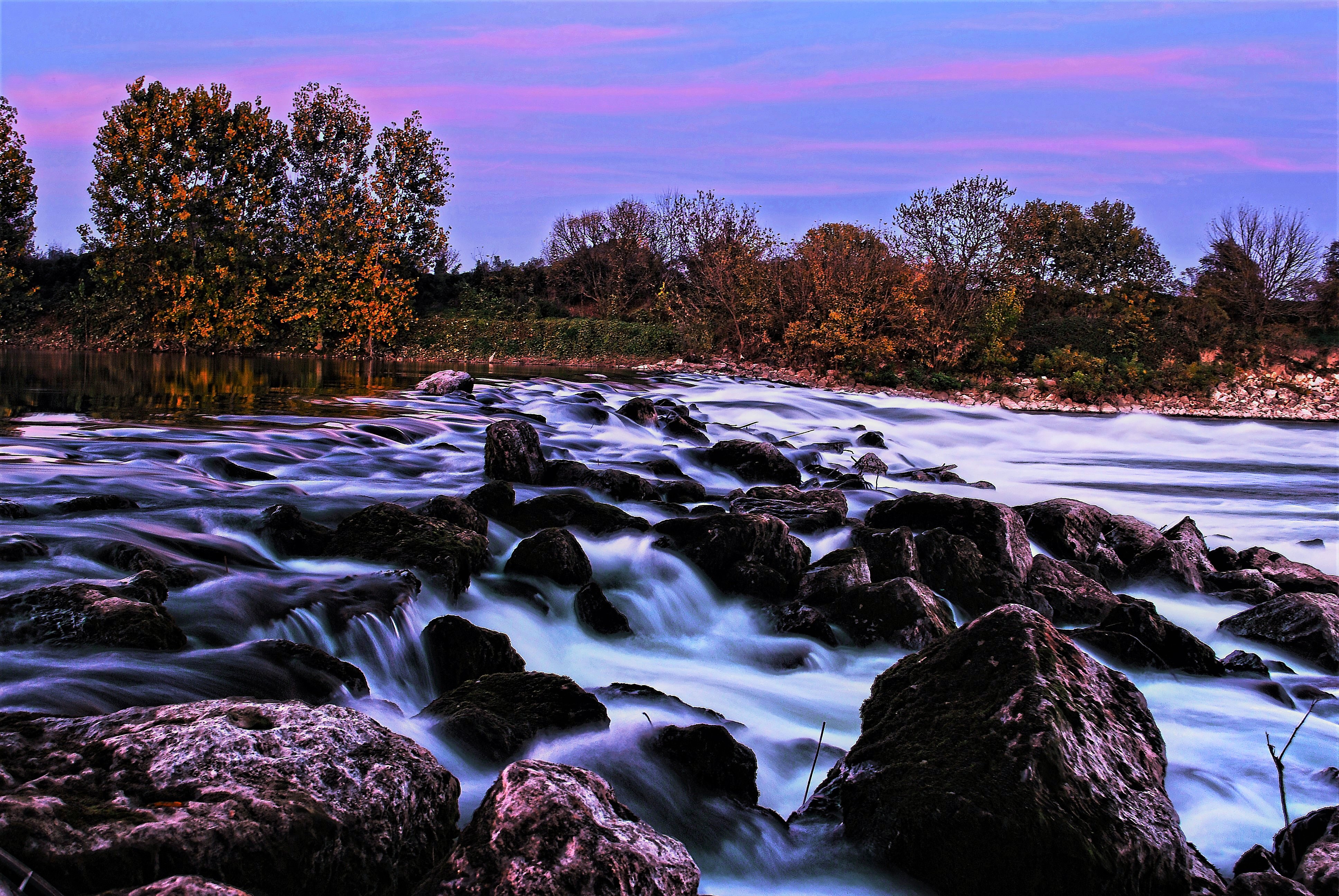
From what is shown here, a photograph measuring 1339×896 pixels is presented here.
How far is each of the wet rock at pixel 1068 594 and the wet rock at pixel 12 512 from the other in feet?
22.9

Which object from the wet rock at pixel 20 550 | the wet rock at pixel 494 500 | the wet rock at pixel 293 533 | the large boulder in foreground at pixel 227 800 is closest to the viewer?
the large boulder in foreground at pixel 227 800

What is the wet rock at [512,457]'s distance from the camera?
29.9 ft

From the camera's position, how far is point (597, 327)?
116 feet

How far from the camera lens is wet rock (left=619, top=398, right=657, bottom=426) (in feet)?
49.4

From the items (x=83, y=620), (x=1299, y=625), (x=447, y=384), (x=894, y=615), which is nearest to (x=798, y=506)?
(x=894, y=615)

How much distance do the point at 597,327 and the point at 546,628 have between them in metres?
30.7

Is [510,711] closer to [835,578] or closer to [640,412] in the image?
[835,578]

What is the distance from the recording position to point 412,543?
559 centimetres

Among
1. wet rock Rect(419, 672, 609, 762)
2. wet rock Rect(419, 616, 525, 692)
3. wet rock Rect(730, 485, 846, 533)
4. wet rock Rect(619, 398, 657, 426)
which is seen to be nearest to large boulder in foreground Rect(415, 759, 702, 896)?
wet rock Rect(419, 672, 609, 762)

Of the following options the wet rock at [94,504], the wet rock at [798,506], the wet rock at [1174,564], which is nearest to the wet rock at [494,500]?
the wet rock at [798,506]

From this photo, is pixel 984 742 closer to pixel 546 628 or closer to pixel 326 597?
pixel 546 628

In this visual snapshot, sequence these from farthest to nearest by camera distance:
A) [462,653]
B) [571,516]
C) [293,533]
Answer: [571,516] → [293,533] → [462,653]

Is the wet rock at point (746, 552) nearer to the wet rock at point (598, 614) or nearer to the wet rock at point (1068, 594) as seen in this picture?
the wet rock at point (598, 614)

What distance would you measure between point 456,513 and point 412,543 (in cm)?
88
